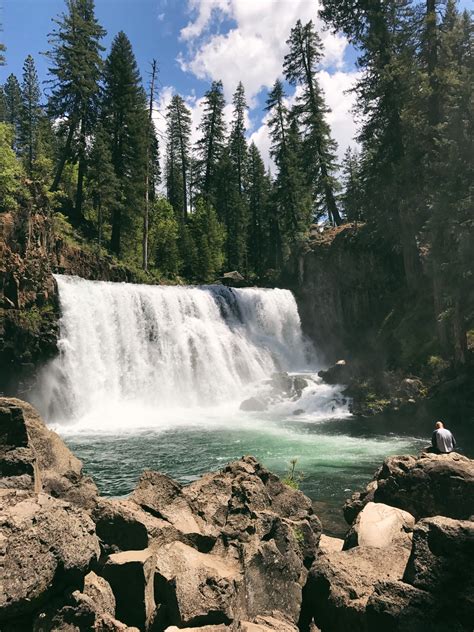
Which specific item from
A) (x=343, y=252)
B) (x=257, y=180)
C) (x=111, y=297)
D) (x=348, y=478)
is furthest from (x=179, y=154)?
(x=348, y=478)

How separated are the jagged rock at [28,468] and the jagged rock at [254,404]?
1669 cm

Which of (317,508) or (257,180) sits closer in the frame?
(317,508)

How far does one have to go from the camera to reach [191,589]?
191 inches

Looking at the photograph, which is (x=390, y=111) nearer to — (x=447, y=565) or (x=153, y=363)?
(x=153, y=363)

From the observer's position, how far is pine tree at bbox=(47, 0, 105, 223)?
34250 millimetres

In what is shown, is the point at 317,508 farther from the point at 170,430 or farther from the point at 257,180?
the point at 257,180

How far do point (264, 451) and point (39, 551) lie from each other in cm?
1272

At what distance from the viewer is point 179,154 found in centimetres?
5597

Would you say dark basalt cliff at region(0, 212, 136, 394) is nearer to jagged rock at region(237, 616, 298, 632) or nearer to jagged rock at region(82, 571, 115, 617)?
jagged rock at region(82, 571, 115, 617)

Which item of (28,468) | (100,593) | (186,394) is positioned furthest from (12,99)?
(100,593)

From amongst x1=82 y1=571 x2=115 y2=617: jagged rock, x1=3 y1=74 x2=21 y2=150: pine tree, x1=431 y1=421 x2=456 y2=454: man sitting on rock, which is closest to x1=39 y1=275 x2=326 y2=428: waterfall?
x1=431 y1=421 x2=456 y2=454: man sitting on rock

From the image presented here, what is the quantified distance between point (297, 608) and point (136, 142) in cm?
3911

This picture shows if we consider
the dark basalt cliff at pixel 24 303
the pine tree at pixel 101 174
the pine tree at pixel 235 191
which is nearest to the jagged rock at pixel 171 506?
the dark basalt cliff at pixel 24 303

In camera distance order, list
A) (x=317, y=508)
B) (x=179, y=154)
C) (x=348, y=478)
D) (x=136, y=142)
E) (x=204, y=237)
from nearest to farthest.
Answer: (x=317, y=508)
(x=348, y=478)
(x=136, y=142)
(x=204, y=237)
(x=179, y=154)
